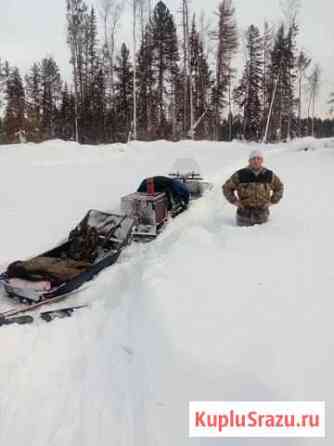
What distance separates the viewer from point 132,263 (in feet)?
14.8

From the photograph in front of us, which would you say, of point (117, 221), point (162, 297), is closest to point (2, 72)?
point (117, 221)

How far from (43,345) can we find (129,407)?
3.43 feet

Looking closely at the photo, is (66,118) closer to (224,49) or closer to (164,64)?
(164,64)

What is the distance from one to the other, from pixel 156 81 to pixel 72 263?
79.2ft

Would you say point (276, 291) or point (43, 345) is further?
point (276, 291)

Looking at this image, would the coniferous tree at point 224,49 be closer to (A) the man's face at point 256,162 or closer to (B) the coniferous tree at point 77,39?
(B) the coniferous tree at point 77,39

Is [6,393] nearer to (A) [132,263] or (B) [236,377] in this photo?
(B) [236,377]

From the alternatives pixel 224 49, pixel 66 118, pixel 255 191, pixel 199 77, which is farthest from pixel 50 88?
pixel 255 191

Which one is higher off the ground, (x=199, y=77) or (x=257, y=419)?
(x=199, y=77)

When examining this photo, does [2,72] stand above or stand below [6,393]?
above

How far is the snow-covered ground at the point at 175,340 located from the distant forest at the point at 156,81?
1654 cm

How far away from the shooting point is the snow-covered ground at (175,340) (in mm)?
2074

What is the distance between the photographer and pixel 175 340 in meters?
2.57

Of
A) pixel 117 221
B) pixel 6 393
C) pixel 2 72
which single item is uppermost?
pixel 2 72
